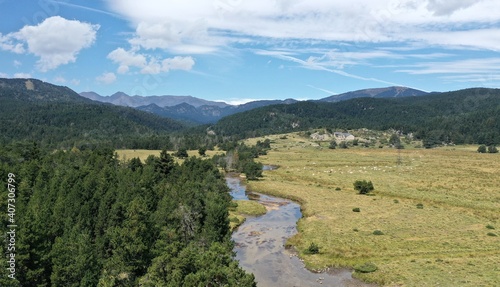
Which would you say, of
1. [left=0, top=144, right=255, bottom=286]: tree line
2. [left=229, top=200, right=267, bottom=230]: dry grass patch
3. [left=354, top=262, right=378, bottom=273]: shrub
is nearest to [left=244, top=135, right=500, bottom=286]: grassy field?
[left=354, top=262, right=378, bottom=273]: shrub

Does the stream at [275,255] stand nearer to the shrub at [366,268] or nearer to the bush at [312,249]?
the shrub at [366,268]

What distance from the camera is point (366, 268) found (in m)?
56.5

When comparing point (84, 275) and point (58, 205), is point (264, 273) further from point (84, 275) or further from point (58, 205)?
point (58, 205)

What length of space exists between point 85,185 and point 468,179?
131m

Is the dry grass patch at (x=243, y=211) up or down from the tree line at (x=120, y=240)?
down

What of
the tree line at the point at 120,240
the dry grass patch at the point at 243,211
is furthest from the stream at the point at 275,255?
the tree line at the point at 120,240

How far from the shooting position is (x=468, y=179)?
137625 millimetres

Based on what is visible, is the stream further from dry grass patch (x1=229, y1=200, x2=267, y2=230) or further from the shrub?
dry grass patch (x1=229, y1=200, x2=267, y2=230)

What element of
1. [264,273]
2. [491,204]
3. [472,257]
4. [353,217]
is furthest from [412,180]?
[264,273]

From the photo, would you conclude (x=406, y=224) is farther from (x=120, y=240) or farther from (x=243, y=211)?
(x=120, y=240)

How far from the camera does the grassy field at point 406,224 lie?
5566cm

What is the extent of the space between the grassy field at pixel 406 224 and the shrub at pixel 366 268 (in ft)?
3.63

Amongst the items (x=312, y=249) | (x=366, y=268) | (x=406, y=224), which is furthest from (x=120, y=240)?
(x=406, y=224)

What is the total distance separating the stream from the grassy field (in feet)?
8.59
